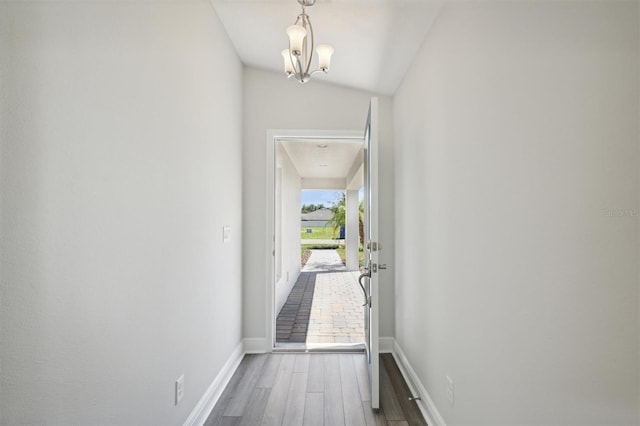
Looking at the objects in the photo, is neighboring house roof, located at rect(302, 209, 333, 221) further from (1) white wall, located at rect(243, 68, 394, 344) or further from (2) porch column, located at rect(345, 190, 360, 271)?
(1) white wall, located at rect(243, 68, 394, 344)

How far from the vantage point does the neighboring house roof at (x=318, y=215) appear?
13031 mm

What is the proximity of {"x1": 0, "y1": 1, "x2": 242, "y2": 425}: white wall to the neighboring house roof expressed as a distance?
1103cm

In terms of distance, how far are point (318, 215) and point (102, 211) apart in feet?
39.7

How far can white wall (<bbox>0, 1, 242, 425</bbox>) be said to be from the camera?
33.0 inches

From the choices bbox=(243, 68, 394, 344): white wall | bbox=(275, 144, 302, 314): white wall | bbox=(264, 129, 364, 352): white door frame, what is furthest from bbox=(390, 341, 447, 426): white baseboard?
bbox=(275, 144, 302, 314): white wall

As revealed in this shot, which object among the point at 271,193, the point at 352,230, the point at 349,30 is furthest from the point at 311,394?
the point at 352,230

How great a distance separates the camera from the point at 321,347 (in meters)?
3.15

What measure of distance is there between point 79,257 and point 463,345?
5.43 feet

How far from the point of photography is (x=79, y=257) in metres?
1.02

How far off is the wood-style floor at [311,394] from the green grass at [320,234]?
1036 cm

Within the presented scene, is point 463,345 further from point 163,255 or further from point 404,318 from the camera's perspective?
point 163,255

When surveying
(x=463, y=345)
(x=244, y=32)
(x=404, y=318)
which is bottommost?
(x=404, y=318)

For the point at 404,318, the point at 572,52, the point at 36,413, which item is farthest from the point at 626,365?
the point at 404,318

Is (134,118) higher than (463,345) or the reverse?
higher
